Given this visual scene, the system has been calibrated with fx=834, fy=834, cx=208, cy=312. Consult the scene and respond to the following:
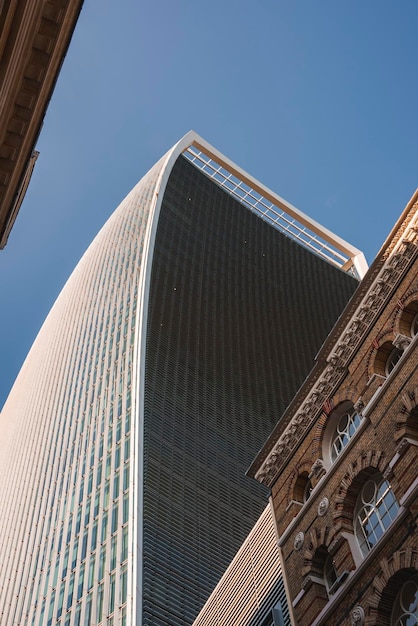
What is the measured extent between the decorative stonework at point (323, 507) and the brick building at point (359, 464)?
0.02m

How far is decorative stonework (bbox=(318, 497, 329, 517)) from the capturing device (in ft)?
63.3

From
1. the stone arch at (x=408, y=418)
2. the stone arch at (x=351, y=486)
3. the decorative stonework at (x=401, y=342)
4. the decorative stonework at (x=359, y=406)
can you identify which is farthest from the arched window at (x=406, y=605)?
the decorative stonework at (x=401, y=342)

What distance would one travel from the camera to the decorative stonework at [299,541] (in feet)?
64.7

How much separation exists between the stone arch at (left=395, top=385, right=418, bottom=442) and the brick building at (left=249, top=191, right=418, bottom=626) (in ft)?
0.08

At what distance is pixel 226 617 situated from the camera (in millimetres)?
27609

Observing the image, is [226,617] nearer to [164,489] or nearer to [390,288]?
[390,288]

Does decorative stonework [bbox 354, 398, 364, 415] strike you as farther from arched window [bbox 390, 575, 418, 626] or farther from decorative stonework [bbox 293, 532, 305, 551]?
arched window [bbox 390, 575, 418, 626]

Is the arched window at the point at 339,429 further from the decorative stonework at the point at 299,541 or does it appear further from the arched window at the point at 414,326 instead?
the arched window at the point at 414,326

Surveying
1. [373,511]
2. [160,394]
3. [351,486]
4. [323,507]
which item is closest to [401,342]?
[351,486]

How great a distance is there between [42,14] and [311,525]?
521 inches

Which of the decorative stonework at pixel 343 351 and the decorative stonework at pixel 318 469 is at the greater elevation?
the decorative stonework at pixel 343 351

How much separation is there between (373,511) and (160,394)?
52.6 m

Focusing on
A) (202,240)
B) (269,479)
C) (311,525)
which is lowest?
(311,525)

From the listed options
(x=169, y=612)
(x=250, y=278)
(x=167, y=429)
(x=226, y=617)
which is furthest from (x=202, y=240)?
(x=226, y=617)
